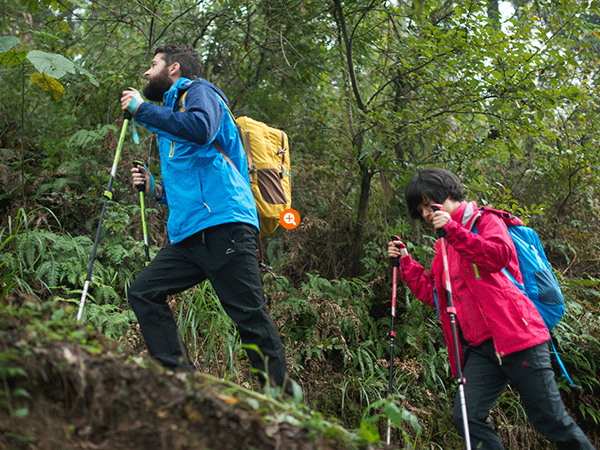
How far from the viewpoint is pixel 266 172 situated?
369 centimetres

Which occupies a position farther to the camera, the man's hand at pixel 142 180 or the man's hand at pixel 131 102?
the man's hand at pixel 142 180

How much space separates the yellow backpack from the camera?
362 centimetres

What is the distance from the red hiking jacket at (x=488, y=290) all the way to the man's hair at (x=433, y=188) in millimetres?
132

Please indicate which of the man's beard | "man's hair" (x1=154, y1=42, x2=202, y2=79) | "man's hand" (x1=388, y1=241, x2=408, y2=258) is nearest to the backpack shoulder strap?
"man's hand" (x1=388, y1=241, x2=408, y2=258)

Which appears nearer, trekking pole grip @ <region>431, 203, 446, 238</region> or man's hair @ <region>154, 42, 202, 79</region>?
trekking pole grip @ <region>431, 203, 446, 238</region>

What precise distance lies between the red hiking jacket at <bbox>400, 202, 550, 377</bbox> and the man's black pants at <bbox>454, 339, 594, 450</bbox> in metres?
0.10

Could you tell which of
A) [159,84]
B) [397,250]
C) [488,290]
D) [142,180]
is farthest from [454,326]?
[159,84]

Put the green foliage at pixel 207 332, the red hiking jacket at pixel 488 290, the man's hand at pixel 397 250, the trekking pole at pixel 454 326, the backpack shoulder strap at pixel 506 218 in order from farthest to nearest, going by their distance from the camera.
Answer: the green foliage at pixel 207 332 < the man's hand at pixel 397 250 < the backpack shoulder strap at pixel 506 218 < the red hiking jacket at pixel 488 290 < the trekking pole at pixel 454 326

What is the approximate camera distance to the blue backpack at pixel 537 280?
3.04m

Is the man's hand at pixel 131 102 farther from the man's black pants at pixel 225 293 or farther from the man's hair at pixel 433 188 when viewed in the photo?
the man's hair at pixel 433 188

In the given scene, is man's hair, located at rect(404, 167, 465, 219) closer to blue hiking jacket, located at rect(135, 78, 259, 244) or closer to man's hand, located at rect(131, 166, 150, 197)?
blue hiking jacket, located at rect(135, 78, 259, 244)

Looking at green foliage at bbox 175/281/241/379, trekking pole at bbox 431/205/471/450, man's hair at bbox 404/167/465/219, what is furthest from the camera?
green foliage at bbox 175/281/241/379

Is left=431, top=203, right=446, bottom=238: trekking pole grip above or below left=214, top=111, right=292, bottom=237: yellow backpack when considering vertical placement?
below

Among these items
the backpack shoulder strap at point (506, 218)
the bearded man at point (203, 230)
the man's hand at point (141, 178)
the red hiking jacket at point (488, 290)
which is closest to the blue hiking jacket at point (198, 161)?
the bearded man at point (203, 230)
